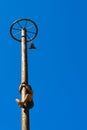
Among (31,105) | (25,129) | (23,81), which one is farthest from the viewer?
(23,81)

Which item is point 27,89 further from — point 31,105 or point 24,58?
point 24,58

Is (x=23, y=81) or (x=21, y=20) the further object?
(x=21, y=20)

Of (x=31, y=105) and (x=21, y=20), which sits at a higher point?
(x=21, y=20)

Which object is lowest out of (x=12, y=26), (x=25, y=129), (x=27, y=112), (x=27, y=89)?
(x=25, y=129)

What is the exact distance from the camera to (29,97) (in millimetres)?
7336

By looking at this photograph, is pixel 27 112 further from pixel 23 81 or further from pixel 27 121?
pixel 23 81

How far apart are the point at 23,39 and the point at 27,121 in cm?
275

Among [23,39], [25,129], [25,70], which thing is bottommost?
[25,129]

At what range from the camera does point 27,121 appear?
23.3 feet

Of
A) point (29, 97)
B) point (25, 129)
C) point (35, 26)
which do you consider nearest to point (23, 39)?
point (35, 26)

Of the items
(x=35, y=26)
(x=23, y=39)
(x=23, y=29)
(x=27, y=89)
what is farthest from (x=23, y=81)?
(x=35, y=26)

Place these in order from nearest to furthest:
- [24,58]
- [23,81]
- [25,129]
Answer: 1. [25,129]
2. [23,81]
3. [24,58]

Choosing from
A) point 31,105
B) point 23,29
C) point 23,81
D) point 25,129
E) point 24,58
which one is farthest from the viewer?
point 23,29

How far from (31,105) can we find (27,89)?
16.7 inches
